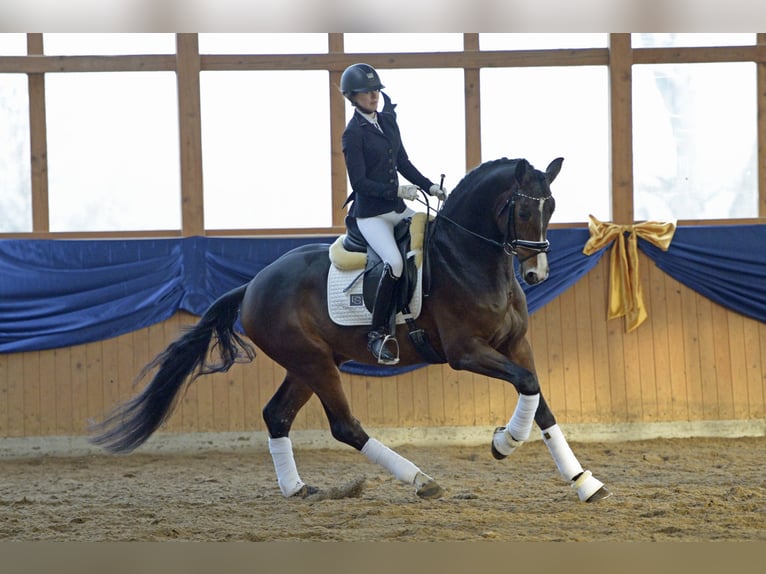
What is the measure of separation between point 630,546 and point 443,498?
4534mm

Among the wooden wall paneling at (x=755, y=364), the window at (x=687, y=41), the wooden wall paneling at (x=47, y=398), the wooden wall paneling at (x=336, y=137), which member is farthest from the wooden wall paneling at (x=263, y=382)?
the window at (x=687, y=41)

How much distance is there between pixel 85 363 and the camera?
7.72 metres

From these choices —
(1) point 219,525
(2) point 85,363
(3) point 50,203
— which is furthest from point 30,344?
(1) point 219,525

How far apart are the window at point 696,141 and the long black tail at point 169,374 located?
425cm

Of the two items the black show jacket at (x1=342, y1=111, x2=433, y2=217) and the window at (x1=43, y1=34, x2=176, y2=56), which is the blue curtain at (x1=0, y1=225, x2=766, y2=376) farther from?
the black show jacket at (x1=342, y1=111, x2=433, y2=217)

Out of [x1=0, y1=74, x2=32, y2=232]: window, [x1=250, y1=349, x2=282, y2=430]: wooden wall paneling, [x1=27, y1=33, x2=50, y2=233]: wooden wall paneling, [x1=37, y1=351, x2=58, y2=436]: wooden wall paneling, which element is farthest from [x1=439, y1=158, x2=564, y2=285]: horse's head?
[x1=0, y1=74, x2=32, y2=232]: window

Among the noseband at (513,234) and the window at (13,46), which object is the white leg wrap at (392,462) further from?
the window at (13,46)

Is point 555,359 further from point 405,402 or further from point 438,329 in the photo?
point 438,329

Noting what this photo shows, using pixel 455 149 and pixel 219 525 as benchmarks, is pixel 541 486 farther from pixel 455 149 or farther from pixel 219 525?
pixel 455 149

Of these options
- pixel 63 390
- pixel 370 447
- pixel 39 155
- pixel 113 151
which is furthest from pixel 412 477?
pixel 39 155

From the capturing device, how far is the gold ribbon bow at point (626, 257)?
7.80 meters

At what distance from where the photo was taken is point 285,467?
17.7 ft

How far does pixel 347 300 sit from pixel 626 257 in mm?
3607

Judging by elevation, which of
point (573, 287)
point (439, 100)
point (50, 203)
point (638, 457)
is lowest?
point (638, 457)
